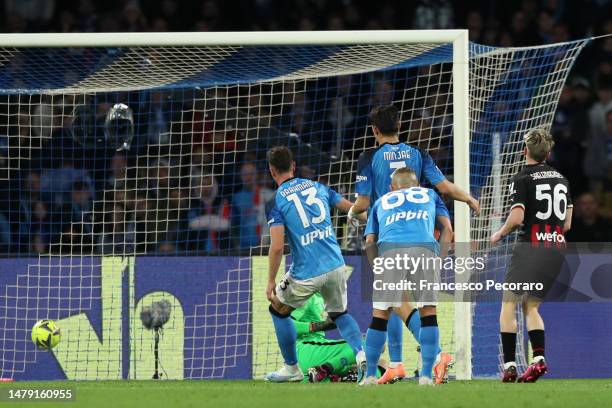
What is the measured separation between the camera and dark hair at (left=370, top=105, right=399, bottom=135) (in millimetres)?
9758

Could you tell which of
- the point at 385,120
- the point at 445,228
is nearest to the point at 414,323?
the point at 445,228

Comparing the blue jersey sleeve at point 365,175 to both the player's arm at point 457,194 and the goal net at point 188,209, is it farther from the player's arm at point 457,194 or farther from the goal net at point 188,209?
the goal net at point 188,209

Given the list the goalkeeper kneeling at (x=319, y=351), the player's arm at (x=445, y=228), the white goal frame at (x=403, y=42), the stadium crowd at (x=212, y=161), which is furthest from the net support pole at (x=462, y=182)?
the stadium crowd at (x=212, y=161)

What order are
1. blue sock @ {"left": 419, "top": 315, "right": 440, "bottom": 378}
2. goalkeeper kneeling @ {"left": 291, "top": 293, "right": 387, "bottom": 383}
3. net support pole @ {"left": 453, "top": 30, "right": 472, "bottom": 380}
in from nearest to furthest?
blue sock @ {"left": 419, "top": 315, "right": 440, "bottom": 378} → goalkeeper kneeling @ {"left": 291, "top": 293, "right": 387, "bottom": 383} → net support pole @ {"left": 453, "top": 30, "right": 472, "bottom": 380}

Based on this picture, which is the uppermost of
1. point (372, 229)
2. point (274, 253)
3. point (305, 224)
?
point (305, 224)

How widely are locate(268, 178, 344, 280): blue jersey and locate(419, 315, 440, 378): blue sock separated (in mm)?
1222

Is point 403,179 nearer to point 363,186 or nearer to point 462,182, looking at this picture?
point 363,186

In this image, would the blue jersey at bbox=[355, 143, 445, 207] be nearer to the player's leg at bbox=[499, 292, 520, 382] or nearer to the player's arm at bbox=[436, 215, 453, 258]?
the player's arm at bbox=[436, 215, 453, 258]

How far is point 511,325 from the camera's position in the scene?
32.3 ft

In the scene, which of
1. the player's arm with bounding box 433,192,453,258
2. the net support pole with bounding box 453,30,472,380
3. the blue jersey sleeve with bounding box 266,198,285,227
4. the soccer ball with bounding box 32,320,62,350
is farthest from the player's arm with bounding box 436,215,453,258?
the soccer ball with bounding box 32,320,62,350

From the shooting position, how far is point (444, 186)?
9.78m

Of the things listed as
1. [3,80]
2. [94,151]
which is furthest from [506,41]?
[3,80]

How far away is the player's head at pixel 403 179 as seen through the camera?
30.3 feet

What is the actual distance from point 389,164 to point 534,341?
1725mm
